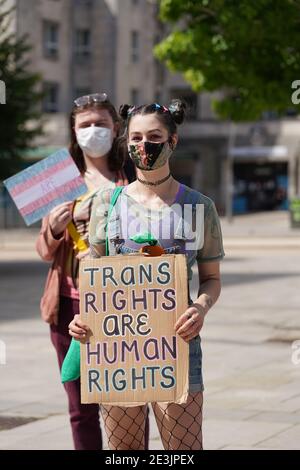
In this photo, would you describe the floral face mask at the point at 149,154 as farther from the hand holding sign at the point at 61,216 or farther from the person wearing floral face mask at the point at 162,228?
the hand holding sign at the point at 61,216

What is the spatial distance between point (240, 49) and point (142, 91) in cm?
5070

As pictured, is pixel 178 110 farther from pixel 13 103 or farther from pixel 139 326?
pixel 13 103

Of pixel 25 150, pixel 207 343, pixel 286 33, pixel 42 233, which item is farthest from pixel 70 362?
pixel 25 150

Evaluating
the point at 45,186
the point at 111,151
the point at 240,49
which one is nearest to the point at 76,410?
the point at 45,186

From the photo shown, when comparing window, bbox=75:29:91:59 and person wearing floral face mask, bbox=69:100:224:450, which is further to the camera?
window, bbox=75:29:91:59

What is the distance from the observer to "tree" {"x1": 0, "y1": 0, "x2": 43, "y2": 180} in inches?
1098

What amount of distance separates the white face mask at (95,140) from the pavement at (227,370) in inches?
101

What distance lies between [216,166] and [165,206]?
214 ft

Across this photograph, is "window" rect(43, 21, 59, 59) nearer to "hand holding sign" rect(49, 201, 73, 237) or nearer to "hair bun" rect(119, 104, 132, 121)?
"hand holding sign" rect(49, 201, 73, 237)

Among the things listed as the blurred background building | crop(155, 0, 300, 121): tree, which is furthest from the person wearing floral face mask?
the blurred background building

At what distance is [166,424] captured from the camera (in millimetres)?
4801

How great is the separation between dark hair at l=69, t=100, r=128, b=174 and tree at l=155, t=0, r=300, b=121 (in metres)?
8.89

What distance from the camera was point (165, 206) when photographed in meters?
4.78

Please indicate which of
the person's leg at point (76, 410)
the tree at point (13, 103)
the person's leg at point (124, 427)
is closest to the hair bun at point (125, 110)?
the person's leg at point (124, 427)
